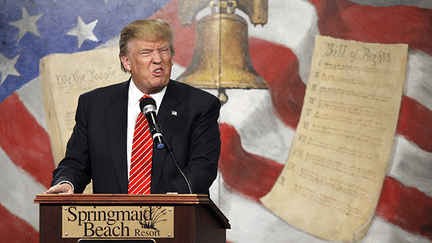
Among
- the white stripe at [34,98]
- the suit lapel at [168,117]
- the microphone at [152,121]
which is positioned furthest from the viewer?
the white stripe at [34,98]

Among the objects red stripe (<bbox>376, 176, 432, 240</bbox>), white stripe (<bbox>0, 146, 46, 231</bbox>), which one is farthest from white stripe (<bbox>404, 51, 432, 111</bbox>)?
white stripe (<bbox>0, 146, 46, 231</bbox>)

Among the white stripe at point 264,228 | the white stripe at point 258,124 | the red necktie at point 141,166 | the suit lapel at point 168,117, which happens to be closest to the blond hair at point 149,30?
the suit lapel at point 168,117

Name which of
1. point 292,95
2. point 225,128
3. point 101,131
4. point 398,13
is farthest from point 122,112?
point 398,13

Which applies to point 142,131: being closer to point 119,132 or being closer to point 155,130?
point 119,132

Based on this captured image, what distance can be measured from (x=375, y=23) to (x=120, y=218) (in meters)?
3.06

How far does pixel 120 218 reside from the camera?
4.80 feet

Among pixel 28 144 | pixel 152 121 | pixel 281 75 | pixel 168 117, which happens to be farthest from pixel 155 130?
pixel 28 144

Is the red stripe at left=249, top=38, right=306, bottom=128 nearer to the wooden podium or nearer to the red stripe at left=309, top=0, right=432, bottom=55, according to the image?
the red stripe at left=309, top=0, right=432, bottom=55

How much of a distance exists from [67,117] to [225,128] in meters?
1.27

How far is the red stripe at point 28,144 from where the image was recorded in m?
3.91

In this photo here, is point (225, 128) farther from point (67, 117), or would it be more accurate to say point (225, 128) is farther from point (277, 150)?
point (67, 117)

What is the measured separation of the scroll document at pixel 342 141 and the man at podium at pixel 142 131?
1741 millimetres

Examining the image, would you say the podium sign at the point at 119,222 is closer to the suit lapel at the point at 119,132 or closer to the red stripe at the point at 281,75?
the suit lapel at the point at 119,132

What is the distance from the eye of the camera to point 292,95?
3861 millimetres
